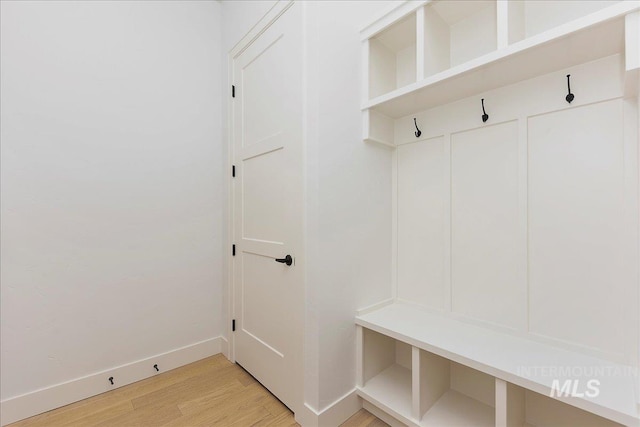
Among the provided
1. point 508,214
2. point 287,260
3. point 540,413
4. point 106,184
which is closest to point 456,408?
point 540,413

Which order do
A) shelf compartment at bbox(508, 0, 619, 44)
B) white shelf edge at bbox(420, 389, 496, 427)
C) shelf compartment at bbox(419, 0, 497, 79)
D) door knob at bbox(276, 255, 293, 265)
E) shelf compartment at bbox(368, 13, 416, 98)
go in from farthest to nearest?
shelf compartment at bbox(368, 13, 416, 98)
door knob at bbox(276, 255, 293, 265)
shelf compartment at bbox(419, 0, 497, 79)
white shelf edge at bbox(420, 389, 496, 427)
shelf compartment at bbox(508, 0, 619, 44)

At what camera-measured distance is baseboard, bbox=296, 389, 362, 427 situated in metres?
1.46

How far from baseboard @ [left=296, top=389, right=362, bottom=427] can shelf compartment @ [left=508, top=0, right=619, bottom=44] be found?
203cm

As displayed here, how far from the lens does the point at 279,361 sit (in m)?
1.74

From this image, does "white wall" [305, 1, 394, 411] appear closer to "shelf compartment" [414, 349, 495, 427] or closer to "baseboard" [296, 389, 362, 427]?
"baseboard" [296, 389, 362, 427]

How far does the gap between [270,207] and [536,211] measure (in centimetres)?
150

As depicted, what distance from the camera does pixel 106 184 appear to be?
1.87 m

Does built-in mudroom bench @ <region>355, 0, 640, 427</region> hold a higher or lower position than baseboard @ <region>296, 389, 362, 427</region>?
higher

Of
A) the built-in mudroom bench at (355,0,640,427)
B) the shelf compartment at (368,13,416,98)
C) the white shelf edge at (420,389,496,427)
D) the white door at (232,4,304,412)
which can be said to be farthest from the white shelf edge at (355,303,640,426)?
the shelf compartment at (368,13,416,98)

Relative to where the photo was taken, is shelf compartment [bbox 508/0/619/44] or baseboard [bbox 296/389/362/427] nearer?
shelf compartment [bbox 508/0/619/44]

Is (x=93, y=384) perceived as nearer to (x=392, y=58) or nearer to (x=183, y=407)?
(x=183, y=407)

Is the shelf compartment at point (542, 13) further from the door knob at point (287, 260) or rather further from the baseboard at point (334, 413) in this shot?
the baseboard at point (334, 413)

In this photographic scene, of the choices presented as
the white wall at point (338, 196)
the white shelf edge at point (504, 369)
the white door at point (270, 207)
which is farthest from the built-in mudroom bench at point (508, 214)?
the white door at point (270, 207)

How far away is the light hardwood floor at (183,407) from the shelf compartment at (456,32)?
2.13 m
